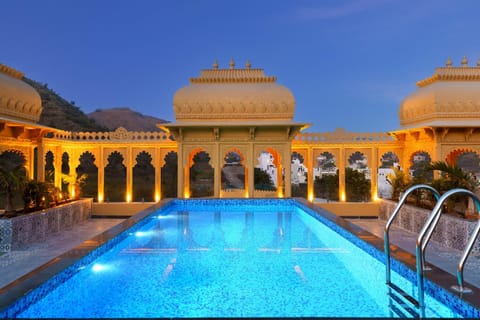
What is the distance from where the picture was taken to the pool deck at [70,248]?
555 centimetres

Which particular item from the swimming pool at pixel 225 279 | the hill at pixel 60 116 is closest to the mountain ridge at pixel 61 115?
the hill at pixel 60 116

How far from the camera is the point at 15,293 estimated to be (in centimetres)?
293

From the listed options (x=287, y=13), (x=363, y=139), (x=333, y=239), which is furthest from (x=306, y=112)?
(x=333, y=239)

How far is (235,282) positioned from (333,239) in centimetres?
263

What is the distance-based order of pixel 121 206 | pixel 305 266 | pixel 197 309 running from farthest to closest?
pixel 121 206 → pixel 305 266 → pixel 197 309

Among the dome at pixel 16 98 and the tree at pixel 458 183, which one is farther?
the dome at pixel 16 98

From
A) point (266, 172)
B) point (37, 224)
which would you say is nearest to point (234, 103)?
point (37, 224)

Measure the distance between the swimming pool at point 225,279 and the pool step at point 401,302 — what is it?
9cm

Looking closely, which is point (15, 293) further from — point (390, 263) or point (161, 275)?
point (390, 263)

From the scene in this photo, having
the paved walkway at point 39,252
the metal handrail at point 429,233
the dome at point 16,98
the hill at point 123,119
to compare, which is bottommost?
the paved walkway at point 39,252

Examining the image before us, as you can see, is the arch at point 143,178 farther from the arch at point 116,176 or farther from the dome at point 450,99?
the dome at point 450,99

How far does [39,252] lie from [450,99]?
36.9 feet

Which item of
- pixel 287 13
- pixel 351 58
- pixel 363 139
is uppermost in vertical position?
pixel 287 13

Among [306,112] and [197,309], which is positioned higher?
[306,112]
